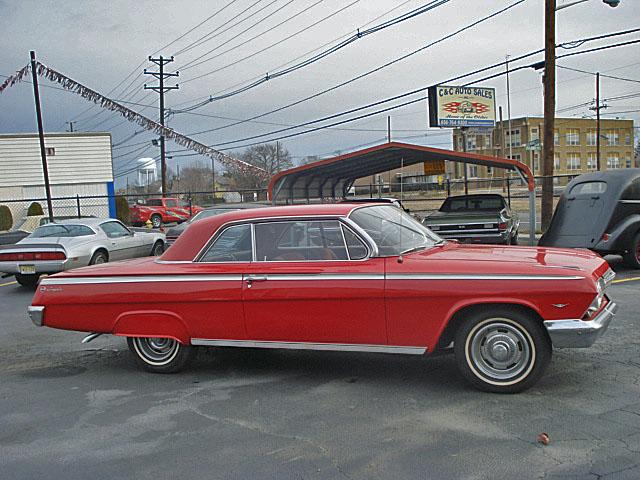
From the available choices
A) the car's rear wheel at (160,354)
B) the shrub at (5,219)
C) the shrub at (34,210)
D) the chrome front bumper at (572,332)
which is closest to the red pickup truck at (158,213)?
the shrub at (34,210)

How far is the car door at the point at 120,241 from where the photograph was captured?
13.5 metres

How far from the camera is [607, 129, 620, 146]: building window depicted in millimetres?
75562

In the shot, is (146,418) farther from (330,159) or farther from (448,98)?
(448,98)

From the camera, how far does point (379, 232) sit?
561 cm

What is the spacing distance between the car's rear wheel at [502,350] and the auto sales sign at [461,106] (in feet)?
90.4

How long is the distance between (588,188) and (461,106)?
2319 centimetres

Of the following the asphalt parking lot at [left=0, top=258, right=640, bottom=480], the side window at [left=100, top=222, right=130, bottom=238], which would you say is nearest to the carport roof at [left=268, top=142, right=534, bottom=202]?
the side window at [left=100, top=222, right=130, bottom=238]

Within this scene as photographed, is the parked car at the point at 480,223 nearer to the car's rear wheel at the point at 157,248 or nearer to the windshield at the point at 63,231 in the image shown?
the car's rear wheel at the point at 157,248

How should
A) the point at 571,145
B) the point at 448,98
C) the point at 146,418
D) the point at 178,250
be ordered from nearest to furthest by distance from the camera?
the point at 146,418
the point at 178,250
the point at 448,98
the point at 571,145

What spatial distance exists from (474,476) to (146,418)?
8.25 feet

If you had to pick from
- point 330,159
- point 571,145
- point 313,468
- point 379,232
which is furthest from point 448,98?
point 571,145

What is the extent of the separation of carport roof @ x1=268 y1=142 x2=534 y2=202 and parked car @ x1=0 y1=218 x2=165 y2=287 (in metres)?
4.66

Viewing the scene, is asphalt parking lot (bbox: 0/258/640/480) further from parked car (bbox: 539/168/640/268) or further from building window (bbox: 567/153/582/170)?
building window (bbox: 567/153/582/170)

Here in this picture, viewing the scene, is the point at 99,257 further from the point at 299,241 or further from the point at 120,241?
the point at 299,241
